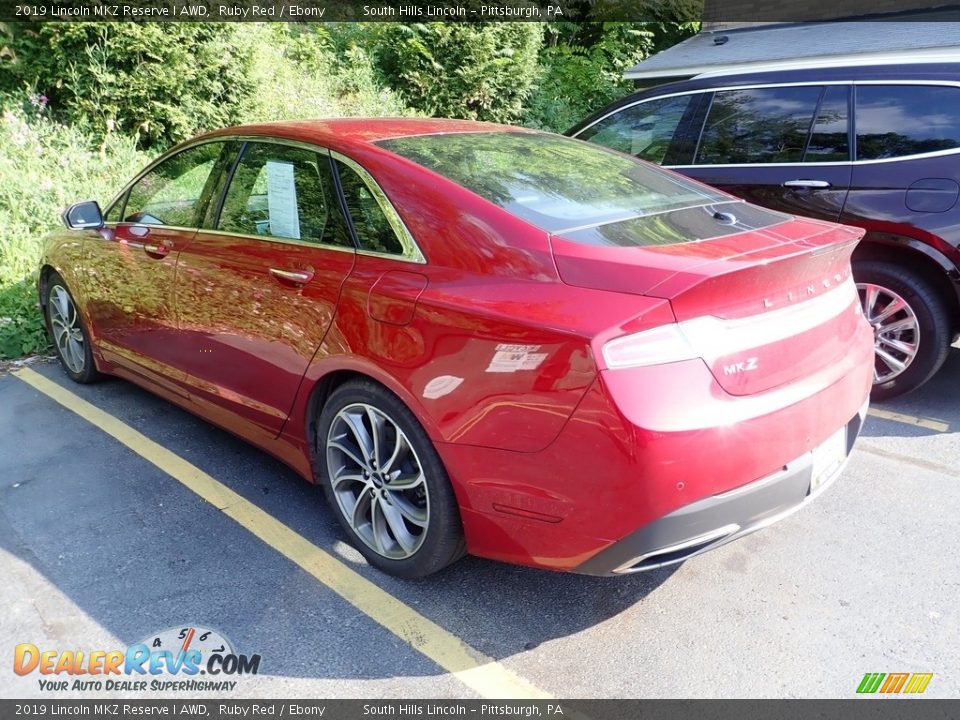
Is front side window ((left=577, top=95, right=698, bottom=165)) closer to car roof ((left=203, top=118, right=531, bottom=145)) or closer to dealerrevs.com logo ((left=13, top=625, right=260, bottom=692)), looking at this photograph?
car roof ((left=203, top=118, right=531, bottom=145))

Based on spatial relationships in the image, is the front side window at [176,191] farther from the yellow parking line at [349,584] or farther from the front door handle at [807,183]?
the front door handle at [807,183]

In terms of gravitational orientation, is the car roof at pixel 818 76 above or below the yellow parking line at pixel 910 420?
above

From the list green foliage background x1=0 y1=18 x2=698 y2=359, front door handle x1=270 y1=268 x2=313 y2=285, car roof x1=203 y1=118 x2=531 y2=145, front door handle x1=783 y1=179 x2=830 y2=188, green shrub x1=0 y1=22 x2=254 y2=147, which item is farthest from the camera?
green shrub x1=0 y1=22 x2=254 y2=147

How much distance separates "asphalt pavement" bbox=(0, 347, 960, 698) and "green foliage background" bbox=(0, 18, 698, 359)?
9.78ft

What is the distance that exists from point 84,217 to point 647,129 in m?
3.75

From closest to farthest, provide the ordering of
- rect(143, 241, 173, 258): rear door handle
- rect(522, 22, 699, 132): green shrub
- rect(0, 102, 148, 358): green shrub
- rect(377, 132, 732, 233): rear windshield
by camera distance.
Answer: rect(377, 132, 732, 233): rear windshield, rect(143, 241, 173, 258): rear door handle, rect(0, 102, 148, 358): green shrub, rect(522, 22, 699, 132): green shrub

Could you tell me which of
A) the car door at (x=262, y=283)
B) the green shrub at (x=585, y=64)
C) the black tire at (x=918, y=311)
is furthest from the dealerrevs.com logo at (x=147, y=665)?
the green shrub at (x=585, y=64)

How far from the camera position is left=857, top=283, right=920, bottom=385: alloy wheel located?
4.16 meters

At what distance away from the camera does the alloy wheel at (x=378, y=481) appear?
8.52ft

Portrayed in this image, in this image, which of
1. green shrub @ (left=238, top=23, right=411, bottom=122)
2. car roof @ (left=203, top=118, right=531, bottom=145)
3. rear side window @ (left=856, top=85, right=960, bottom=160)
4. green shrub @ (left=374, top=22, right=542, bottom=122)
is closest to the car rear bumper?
car roof @ (left=203, top=118, right=531, bottom=145)

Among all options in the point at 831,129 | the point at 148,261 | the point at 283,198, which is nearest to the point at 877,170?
the point at 831,129

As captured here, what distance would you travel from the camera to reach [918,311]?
13.5ft

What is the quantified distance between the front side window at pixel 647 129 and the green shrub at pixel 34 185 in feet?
14.7
